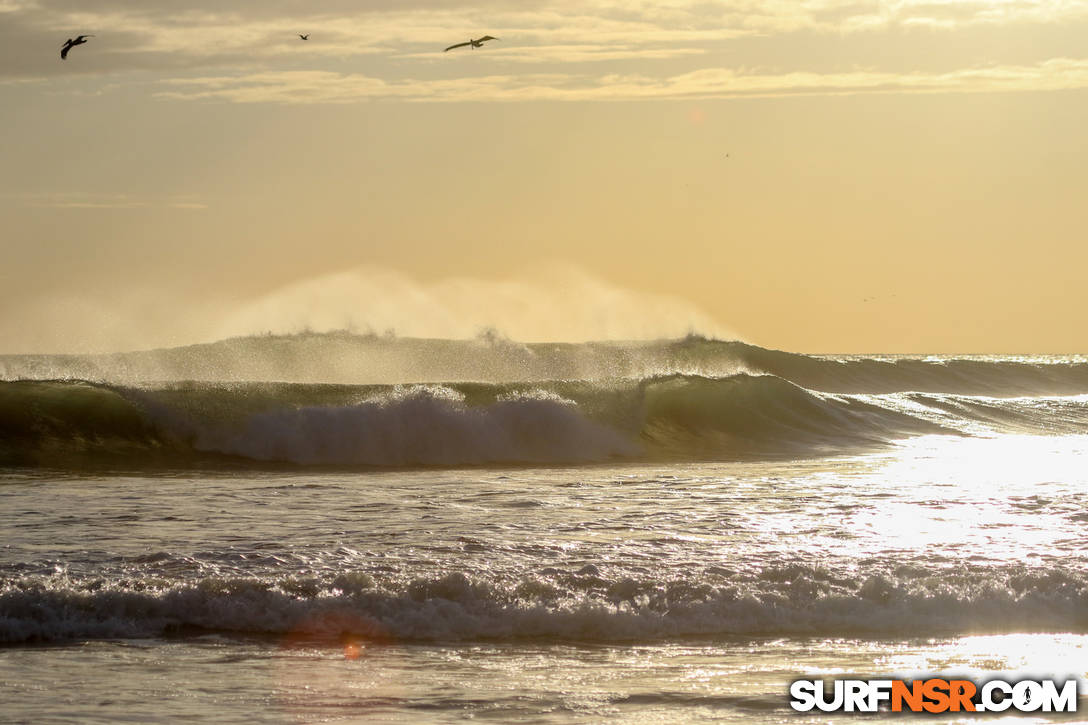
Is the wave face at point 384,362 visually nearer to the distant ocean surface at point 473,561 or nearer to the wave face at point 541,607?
the distant ocean surface at point 473,561

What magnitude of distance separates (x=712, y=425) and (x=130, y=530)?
49.9ft

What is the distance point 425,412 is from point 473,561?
37.7 ft

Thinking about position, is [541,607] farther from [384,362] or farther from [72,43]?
[384,362]

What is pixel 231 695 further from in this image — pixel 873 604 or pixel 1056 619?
pixel 1056 619

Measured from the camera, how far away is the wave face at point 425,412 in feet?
66.5

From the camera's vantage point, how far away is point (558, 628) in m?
8.99

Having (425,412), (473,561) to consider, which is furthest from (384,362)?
(473,561)

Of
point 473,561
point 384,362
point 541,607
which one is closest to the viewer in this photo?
point 541,607

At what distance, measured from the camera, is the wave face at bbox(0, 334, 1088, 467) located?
20266 millimetres

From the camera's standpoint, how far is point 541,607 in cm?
917

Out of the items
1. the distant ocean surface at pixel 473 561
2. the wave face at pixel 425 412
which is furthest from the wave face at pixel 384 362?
the distant ocean surface at pixel 473 561

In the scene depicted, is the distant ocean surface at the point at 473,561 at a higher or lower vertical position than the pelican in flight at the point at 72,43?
lower

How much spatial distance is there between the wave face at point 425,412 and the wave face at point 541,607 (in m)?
10.2

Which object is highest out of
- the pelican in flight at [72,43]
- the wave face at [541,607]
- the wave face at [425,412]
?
the pelican in flight at [72,43]
